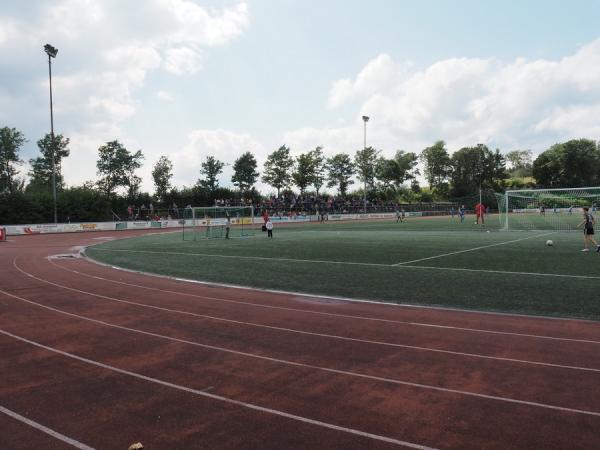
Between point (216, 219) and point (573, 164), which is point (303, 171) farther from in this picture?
point (573, 164)

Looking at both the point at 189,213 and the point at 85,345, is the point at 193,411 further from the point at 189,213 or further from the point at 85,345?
the point at 189,213

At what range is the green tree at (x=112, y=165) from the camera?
67188 mm

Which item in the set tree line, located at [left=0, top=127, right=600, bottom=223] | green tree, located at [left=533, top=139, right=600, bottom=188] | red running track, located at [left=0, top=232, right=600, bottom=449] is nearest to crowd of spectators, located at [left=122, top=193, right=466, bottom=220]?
tree line, located at [left=0, top=127, right=600, bottom=223]

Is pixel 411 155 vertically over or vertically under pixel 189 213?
over

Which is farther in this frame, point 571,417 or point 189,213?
point 189,213

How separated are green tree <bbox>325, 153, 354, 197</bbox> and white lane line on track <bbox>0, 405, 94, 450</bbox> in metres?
80.5

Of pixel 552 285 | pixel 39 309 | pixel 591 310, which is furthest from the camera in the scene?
pixel 552 285

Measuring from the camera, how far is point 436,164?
11088cm

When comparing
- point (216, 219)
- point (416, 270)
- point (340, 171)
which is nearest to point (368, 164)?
point (340, 171)

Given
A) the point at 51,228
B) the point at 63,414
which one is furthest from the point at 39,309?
the point at 51,228

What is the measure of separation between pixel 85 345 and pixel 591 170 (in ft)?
414

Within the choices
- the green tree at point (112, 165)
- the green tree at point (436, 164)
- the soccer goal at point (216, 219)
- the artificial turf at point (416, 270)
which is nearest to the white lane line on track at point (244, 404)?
the artificial turf at point (416, 270)

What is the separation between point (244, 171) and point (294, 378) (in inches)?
2645

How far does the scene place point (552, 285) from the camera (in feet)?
38.8
